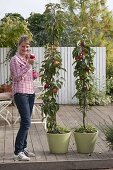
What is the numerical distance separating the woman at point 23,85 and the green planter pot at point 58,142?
52 cm

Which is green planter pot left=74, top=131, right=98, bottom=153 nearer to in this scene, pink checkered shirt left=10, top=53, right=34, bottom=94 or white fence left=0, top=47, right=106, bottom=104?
pink checkered shirt left=10, top=53, right=34, bottom=94

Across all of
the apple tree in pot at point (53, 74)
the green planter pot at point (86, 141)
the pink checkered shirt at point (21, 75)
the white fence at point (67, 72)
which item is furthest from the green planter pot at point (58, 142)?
the white fence at point (67, 72)

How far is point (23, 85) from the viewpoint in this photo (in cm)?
670

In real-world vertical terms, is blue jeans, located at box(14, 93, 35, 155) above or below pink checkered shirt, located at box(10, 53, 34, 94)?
below

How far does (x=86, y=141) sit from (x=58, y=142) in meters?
0.43

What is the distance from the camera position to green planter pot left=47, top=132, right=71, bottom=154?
7185 mm

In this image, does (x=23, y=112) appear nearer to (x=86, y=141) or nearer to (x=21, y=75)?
(x=21, y=75)

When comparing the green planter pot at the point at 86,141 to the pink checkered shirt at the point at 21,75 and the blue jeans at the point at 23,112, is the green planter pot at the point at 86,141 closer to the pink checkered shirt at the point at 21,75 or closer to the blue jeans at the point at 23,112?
the blue jeans at the point at 23,112

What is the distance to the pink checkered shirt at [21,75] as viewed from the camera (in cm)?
664

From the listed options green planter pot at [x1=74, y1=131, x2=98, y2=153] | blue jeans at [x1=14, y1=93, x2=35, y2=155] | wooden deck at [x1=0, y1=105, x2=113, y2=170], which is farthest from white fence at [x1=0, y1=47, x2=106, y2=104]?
blue jeans at [x1=14, y1=93, x2=35, y2=155]

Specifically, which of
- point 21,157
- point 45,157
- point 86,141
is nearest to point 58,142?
point 45,157

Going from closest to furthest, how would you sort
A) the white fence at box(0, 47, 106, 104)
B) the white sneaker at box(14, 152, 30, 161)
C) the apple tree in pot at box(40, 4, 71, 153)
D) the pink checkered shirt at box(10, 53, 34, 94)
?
the pink checkered shirt at box(10, 53, 34, 94) < the white sneaker at box(14, 152, 30, 161) < the apple tree in pot at box(40, 4, 71, 153) < the white fence at box(0, 47, 106, 104)

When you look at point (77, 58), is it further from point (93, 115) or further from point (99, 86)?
point (99, 86)

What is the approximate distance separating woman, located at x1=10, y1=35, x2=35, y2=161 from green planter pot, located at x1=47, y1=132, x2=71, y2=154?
1.71ft
